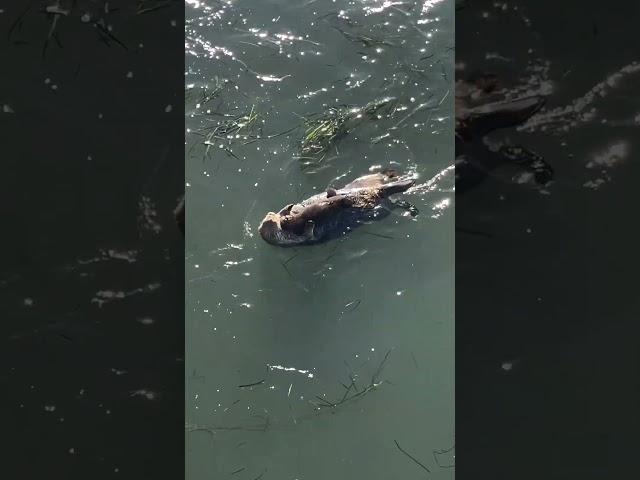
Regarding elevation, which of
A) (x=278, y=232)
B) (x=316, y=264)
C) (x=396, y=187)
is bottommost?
(x=316, y=264)

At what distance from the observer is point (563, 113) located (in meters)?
1.90

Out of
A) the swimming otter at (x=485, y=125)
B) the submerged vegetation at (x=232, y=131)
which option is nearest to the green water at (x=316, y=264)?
the submerged vegetation at (x=232, y=131)

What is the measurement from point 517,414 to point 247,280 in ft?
3.61
